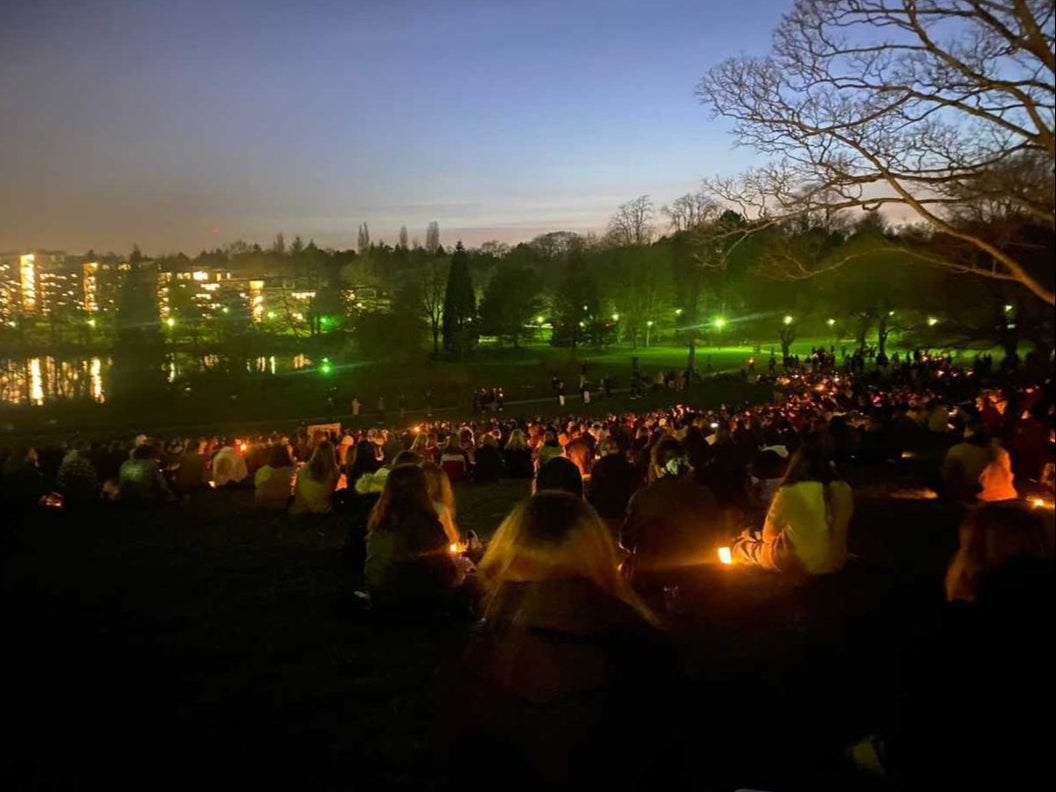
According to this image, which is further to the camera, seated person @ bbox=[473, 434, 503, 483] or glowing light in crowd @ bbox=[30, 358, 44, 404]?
glowing light in crowd @ bbox=[30, 358, 44, 404]

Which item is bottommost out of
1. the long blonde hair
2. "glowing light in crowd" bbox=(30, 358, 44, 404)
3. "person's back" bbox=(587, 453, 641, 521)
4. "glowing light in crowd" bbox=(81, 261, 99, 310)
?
"glowing light in crowd" bbox=(30, 358, 44, 404)

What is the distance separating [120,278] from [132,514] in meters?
103

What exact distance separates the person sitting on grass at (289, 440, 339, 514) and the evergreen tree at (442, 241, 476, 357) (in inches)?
2325

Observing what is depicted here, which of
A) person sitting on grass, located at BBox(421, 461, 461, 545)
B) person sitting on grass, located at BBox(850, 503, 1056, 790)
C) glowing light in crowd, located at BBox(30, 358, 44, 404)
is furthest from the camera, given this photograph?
glowing light in crowd, located at BBox(30, 358, 44, 404)

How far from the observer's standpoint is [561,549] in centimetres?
265

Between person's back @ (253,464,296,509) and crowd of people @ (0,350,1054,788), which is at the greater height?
crowd of people @ (0,350,1054,788)

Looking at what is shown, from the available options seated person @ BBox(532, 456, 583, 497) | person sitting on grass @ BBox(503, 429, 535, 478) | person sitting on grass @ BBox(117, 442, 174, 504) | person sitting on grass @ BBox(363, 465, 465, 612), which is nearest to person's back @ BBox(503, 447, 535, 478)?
person sitting on grass @ BBox(503, 429, 535, 478)

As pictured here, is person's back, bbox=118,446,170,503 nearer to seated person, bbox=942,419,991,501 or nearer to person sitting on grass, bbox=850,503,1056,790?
seated person, bbox=942,419,991,501

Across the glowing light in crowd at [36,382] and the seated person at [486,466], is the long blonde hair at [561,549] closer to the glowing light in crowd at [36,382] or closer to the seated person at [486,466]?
the seated person at [486,466]

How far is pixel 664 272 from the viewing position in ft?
270

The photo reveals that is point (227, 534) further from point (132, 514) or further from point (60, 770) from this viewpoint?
point (60, 770)

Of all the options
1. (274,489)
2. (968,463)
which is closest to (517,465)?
(274,489)

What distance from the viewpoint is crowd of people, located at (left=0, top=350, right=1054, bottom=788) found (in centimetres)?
245

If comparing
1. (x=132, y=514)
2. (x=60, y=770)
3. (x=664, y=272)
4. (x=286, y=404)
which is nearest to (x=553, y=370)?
(x=286, y=404)
